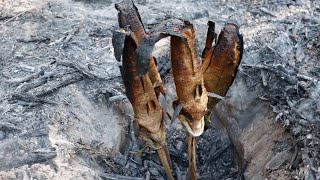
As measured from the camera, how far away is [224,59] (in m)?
2.54

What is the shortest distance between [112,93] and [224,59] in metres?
1.24

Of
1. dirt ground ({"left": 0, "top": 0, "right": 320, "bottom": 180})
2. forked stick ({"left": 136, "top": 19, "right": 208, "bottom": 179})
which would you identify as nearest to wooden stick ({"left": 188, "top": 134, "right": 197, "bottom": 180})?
forked stick ({"left": 136, "top": 19, "right": 208, "bottom": 179})

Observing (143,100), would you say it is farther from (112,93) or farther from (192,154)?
(112,93)

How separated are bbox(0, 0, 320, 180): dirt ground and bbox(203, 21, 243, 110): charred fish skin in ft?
0.97

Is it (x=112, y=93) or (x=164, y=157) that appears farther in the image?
(x=112, y=93)

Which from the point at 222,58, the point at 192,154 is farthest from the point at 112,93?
the point at 222,58

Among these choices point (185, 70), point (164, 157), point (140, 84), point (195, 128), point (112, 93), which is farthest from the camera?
point (112, 93)

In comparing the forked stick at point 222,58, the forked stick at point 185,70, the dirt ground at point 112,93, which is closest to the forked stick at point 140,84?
the forked stick at point 185,70

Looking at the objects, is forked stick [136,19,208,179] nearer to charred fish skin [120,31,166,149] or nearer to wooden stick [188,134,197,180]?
wooden stick [188,134,197,180]

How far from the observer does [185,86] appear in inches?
95.9

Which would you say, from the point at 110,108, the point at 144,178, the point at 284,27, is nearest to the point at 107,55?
the point at 110,108

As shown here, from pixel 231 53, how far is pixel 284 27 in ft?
5.72

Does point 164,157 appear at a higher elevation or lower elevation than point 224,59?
lower

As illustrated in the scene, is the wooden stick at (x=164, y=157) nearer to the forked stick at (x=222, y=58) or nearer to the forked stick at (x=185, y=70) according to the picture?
the forked stick at (x=185, y=70)
